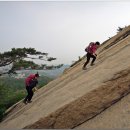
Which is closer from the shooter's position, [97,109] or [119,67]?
[97,109]

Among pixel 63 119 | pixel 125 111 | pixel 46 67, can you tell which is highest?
pixel 46 67

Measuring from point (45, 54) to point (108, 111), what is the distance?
18.7 metres

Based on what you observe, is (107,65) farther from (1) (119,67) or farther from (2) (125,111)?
(2) (125,111)

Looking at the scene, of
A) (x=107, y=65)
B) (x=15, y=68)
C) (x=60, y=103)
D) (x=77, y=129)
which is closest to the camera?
(x=77, y=129)

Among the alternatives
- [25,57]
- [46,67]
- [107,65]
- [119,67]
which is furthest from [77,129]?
[46,67]

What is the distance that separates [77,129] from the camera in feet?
30.5

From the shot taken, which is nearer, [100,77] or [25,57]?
[100,77]

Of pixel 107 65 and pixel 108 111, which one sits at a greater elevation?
pixel 107 65

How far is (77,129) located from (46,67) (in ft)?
70.0

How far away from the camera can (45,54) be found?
28.1 m

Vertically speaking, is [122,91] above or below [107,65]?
below

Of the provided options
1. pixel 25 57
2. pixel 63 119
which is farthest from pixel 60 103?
pixel 25 57

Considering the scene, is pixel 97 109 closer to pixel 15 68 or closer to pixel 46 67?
pixel 15 68

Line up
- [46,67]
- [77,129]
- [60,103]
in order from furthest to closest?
1. [46,67]
2. [60,103]
3. [77,129]
